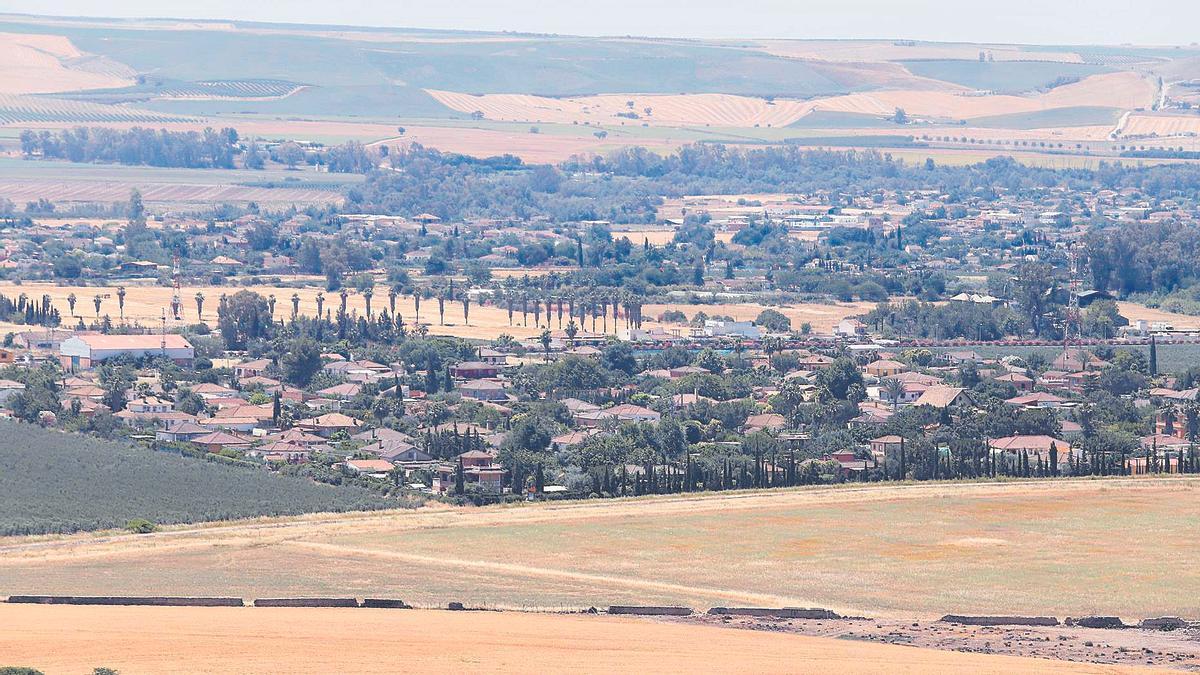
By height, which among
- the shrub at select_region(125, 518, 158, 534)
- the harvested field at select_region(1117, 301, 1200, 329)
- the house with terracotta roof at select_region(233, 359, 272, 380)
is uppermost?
the shrub at select_region(125, 518, 158, 534)

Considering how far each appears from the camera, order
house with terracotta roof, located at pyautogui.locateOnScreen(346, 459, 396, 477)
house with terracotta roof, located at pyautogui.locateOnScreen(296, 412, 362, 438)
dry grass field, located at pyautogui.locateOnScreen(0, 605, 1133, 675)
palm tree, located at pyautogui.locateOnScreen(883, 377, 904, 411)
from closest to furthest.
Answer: dry grass field, located at pyautogui.locateOnScreen(0, 605, 1133, 675) → house with terracotta roof, located at pyautogui.locateOnScreen(346, 459, 396, 477) → house with terracotta roof, located at pyautogui.locateOnScreen(296, 412, 362, 438) → palm tree, located at pyautogui.locateOnScreen(883, 377, 904, 411)

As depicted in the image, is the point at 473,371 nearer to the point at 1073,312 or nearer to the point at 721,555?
the point at 1073,312

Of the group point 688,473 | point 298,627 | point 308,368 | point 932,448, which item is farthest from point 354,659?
point 308,368

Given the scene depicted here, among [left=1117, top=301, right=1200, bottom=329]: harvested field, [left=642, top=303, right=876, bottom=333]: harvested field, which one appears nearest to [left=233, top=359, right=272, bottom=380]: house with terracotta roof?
[left=642, top=303, right=876, bottom=333]: harvested field

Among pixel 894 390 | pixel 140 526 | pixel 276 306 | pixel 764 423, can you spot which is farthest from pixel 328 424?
pixel 276 306

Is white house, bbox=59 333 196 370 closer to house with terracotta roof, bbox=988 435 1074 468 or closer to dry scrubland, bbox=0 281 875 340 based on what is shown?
dry scrubland, bbox=0 281 875 340

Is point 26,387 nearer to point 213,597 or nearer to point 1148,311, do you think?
point 213,597
